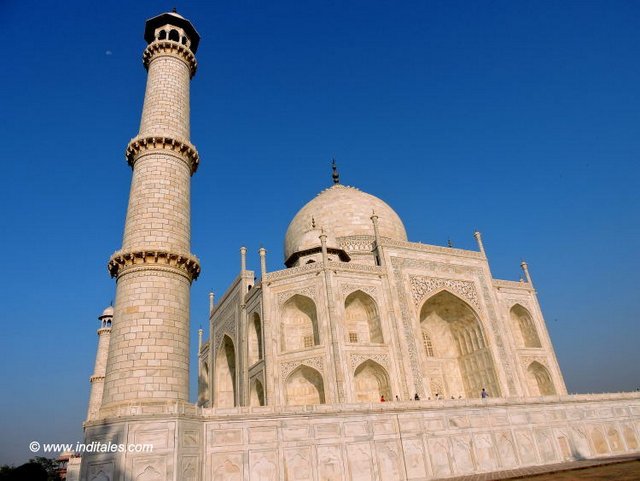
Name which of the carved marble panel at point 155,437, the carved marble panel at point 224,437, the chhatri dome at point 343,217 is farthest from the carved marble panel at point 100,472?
the chhatri dome at point 343,217

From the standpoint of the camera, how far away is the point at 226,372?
A: 957 inches

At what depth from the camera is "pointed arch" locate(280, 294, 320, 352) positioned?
64.2ft

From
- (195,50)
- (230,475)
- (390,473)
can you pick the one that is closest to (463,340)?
(390,473)

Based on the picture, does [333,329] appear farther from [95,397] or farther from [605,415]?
[95,397]

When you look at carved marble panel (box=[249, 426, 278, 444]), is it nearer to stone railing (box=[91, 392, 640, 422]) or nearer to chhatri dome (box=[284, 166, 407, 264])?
stone railing (box=[91, 392, 640, 422])

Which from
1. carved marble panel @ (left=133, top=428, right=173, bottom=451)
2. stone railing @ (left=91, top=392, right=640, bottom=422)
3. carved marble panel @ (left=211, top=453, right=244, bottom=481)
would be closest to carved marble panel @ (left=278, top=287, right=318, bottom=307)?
stone railing @ (left=91, top=392, right=640, bottom=422)

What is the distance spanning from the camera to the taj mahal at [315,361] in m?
9.07

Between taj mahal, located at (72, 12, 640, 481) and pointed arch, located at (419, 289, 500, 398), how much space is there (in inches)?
3.1

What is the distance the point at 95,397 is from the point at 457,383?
56.5 feet

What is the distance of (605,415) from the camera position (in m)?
14.5

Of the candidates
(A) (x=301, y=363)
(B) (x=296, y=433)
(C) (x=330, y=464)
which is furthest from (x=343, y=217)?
(C) (x=330, y=464)

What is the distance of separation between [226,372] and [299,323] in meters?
6.71

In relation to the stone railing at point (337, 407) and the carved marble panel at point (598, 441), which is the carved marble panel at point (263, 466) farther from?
the carved marble panel at point (598, 441)

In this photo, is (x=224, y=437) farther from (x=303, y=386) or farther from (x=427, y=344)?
(x=427, y=344)
